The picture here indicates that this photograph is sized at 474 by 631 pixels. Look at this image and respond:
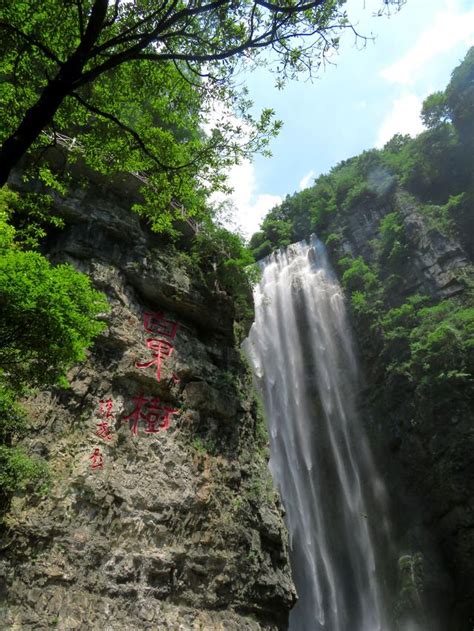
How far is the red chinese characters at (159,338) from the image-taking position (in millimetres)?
7852

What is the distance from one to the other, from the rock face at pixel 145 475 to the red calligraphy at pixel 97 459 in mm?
15

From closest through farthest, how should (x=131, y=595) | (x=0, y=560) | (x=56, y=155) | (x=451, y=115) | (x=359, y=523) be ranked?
(x=0, y=560), (x=131, y=595), (x=56, y=155), (x=359, y=523), (x=451, y=115)

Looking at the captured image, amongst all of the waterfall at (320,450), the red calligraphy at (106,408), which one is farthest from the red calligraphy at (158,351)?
the waterfall at (320,450)

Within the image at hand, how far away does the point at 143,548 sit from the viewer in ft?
20.4

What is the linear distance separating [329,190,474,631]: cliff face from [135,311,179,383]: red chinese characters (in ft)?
27.3

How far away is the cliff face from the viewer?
1080 cm

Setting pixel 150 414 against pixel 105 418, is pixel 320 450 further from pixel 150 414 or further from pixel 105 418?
pixel 105 418

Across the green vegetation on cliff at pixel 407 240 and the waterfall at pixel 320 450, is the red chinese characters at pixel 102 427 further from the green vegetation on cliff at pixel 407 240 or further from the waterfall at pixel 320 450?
the green vegetation on cliff at pixel 407 240

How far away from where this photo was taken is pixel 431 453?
12328 millimetres

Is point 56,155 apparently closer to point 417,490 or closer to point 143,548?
point 143,548

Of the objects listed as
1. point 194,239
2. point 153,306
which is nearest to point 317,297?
point 194,239

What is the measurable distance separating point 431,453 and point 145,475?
8.99 meters

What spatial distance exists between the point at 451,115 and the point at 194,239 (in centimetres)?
1494

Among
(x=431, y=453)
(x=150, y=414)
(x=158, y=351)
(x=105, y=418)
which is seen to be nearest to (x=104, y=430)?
(x=105, y=418)
